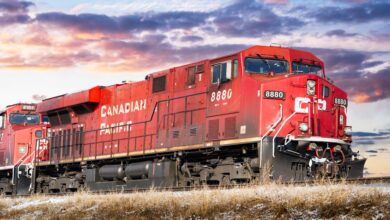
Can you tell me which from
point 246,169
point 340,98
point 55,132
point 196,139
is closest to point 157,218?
point 246,169

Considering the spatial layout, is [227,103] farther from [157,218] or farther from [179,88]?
[157,218]

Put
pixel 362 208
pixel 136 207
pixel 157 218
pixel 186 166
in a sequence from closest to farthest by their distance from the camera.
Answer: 1. pixel 362 208
2. pixel 157 218
3. pixel 136 207
4. pixel 186 166

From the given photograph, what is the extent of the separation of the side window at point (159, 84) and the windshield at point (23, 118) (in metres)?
10.6

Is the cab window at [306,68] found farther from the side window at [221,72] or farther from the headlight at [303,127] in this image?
the side window at [221,72]

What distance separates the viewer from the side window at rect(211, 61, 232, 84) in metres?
16.6

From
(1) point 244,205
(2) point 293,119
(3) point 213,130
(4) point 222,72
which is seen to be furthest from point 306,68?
(1) point 244,205

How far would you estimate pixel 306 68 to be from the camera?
1744 centimetres

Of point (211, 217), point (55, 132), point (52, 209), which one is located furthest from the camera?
point (55, 132)

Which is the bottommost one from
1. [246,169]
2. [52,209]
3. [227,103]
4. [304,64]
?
[52,209]

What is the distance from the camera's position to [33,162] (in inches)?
1056

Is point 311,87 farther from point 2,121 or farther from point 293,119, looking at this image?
point 2,121

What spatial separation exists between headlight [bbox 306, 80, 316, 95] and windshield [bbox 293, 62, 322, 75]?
33.1 inches

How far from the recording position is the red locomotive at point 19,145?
27.0 meters

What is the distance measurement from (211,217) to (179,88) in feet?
28.6
